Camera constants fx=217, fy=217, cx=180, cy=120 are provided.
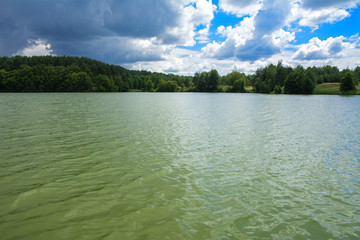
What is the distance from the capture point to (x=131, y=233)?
17.5 ft

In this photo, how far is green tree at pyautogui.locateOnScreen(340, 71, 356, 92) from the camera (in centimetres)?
12875

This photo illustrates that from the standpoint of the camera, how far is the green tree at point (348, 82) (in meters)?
129

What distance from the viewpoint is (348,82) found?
131m

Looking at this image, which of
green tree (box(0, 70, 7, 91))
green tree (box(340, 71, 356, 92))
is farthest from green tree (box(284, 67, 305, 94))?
green tree (box(0, 70, 7, 91))

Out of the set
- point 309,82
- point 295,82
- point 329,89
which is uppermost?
point 295,82

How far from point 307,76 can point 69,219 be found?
6770 inches

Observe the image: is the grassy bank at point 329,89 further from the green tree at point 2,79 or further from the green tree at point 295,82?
the green tree at point 2,79

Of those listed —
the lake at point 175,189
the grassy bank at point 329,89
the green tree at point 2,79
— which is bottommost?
the lake at point 175,189

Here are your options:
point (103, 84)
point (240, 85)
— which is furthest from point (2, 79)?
point (240, 85)

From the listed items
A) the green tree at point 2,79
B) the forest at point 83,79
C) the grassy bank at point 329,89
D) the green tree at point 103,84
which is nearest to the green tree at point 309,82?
the forest at point 83,79

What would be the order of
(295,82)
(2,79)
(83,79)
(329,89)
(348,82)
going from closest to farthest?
(2,79)
(348,82)
(83,79)
(295,82)
(329,89)

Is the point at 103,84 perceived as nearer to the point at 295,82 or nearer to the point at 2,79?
the point at 2,79

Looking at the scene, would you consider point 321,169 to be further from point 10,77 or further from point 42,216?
point 10,77

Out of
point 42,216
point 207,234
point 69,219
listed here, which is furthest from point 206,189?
point 42,216
